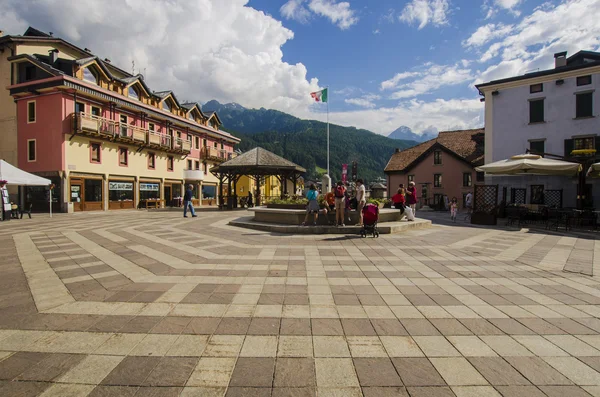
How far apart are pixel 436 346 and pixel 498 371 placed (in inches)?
21.8

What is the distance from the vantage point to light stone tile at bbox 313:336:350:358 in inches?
111

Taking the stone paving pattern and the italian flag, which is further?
the italian flag

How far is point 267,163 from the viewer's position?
21828 mm

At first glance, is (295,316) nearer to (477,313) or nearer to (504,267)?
(477,313)

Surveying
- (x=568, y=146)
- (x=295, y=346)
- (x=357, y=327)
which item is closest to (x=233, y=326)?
(x=295, y=346)

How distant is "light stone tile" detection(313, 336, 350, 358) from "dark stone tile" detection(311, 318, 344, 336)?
9 centimetres

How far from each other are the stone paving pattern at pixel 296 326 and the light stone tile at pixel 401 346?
20 millimetres

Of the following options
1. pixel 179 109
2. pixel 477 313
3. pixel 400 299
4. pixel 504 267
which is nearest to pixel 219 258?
pixel 400 299

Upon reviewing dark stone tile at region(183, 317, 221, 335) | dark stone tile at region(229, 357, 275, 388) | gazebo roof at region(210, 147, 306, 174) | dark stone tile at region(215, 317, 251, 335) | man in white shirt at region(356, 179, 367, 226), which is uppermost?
gazebo roof at region(210, 147, 306, 174)

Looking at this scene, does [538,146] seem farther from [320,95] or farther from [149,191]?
[149,191]

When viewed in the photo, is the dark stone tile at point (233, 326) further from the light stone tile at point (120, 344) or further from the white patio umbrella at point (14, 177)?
the white patio umbrella at point (14, 177)

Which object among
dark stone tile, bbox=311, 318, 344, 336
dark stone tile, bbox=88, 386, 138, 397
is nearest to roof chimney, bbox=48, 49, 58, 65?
dark stone tile, bbox=88, 386, 138, 397

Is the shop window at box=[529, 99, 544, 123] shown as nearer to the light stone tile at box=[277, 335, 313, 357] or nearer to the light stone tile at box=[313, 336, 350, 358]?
the light stone tile at box=[313, 336, 350, 358]

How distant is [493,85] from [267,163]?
1987cm
